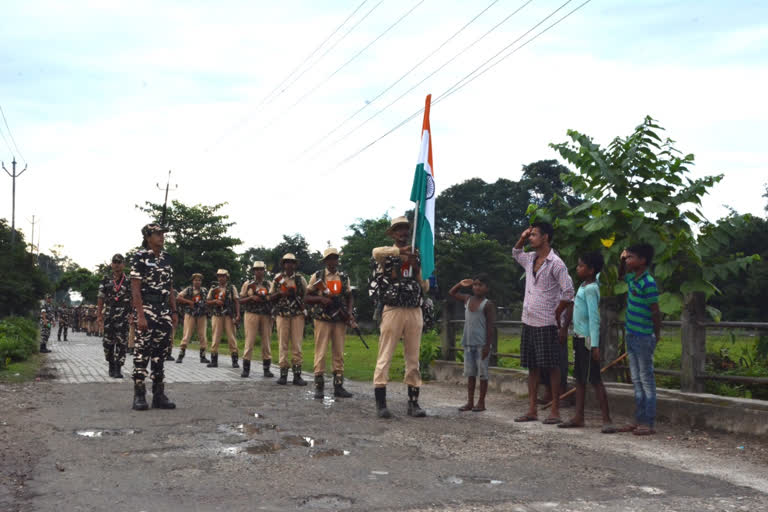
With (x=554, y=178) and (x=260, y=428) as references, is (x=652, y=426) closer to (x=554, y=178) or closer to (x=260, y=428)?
(x=260, y=428)

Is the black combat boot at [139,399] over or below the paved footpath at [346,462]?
over

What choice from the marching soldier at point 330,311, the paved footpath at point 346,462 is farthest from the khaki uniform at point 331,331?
the paved footpath at point 346,462

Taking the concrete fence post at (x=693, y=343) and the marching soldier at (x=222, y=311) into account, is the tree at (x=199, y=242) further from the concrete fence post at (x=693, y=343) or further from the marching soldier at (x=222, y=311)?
the concrete fence post at (x=693, y=343)

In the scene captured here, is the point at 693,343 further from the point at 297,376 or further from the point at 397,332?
the point at 297,376

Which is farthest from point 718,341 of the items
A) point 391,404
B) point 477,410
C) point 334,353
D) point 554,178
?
point 554,178

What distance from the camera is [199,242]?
46.7 m

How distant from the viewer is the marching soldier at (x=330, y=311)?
986cm

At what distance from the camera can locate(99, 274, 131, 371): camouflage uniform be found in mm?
12430

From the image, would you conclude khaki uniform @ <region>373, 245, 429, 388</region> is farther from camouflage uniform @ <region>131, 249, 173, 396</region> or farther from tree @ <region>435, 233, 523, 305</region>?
tree @ <region>435, 233, 523, 305</region>

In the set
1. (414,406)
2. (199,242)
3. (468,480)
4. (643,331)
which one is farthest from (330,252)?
(199,242)

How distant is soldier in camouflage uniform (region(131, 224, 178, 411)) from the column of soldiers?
0.01 meters

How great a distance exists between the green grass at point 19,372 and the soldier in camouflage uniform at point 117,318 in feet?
4.29

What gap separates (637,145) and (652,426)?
11.1ft

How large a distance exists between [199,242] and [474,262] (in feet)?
64.8
